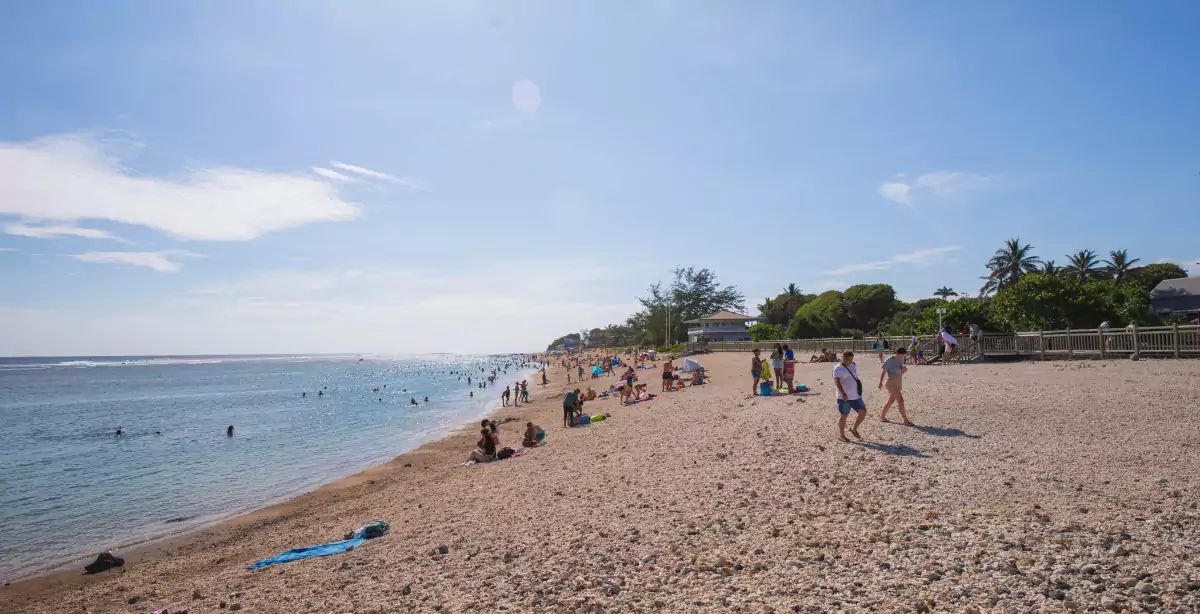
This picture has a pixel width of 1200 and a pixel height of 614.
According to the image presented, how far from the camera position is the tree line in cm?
3056

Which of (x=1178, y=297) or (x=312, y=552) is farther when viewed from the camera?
(x=1178, y=297)

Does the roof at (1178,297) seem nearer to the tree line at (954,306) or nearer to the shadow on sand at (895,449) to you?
the tree line at (954,306)

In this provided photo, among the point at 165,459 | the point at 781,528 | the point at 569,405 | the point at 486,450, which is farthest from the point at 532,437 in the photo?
the point at 165,459

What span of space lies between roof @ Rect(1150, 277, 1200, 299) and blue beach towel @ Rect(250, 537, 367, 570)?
63123 mm

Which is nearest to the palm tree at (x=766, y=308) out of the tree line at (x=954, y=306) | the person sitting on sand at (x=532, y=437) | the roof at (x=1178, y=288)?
the tree line at (x=954, y=306)

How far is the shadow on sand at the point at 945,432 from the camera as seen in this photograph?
10922 mm

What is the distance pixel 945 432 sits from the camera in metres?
11.3

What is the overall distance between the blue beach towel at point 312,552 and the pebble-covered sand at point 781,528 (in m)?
0.42

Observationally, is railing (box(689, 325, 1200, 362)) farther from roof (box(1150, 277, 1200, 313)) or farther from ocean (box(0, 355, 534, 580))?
roof (box(1150, 277, 1200, 313))

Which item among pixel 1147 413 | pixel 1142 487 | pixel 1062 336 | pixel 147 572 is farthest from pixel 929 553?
pixel 1062 336

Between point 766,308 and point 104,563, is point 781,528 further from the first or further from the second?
point 766,308

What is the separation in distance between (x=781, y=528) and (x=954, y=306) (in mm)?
27897

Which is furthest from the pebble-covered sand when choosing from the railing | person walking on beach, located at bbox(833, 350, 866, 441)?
the railing

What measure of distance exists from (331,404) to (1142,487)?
165 ft
